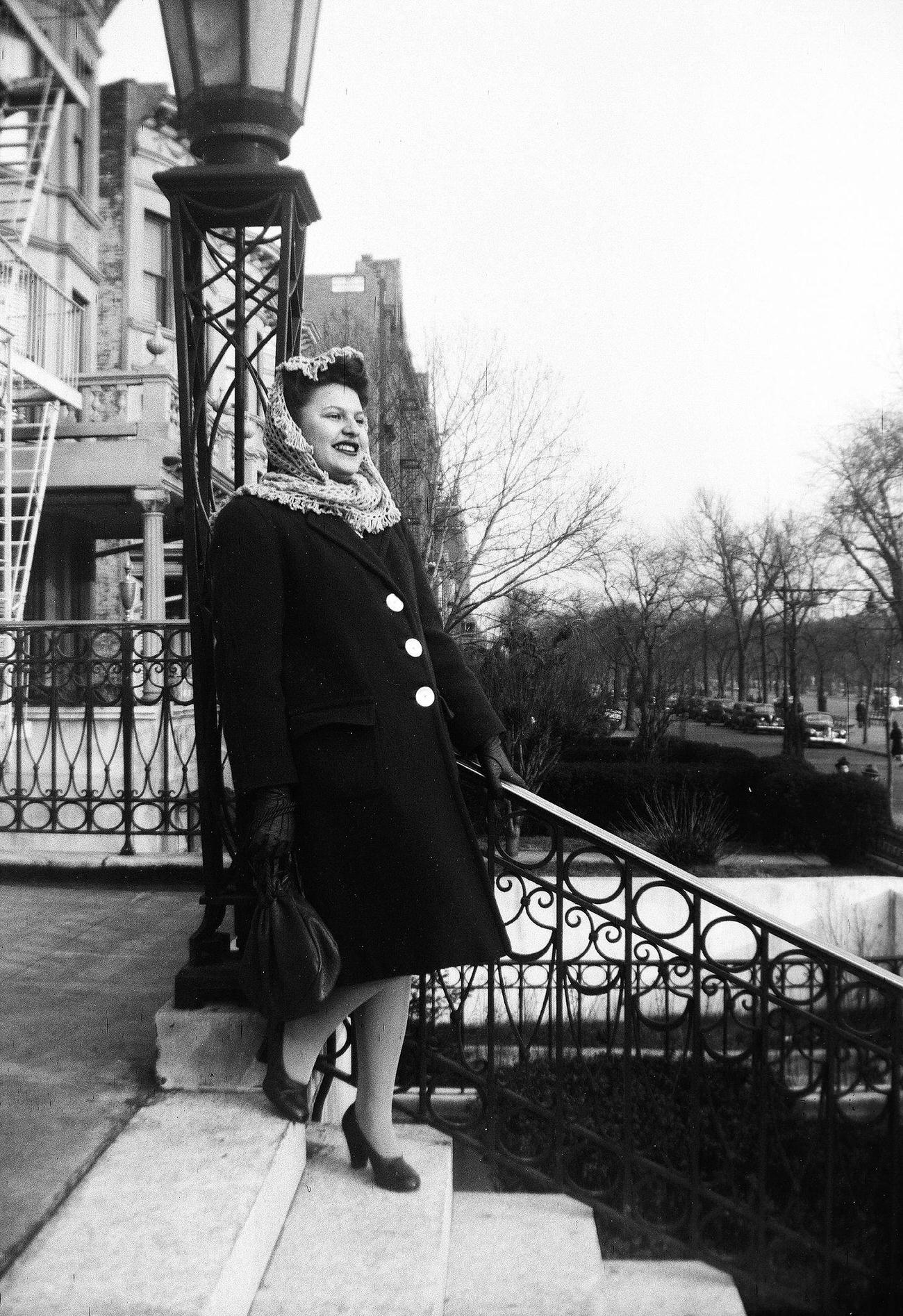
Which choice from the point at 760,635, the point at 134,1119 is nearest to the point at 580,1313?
the point at 134,1119

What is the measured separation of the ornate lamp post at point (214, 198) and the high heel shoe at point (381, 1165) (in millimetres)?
490

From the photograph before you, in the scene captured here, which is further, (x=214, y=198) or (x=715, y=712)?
(x=715, y=712)

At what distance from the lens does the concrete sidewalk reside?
6.82ft

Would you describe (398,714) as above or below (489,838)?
above

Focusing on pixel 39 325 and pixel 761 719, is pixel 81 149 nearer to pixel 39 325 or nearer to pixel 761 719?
pixel 39 325

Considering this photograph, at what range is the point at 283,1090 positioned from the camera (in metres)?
2.33

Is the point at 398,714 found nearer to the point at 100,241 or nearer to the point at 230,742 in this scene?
the point at 230,742

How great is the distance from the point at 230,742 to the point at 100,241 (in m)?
15.5

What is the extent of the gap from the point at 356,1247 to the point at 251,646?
4.27 ft

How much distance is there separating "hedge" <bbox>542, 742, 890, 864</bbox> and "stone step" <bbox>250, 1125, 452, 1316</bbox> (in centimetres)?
1237


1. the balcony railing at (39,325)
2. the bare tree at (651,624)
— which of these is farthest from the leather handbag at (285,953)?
the bare tree at (651,624)

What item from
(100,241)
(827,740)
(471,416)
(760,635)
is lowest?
(827,740)

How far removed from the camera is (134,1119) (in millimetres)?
2326

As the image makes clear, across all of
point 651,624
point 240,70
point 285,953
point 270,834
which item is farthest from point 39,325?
point 651,624
